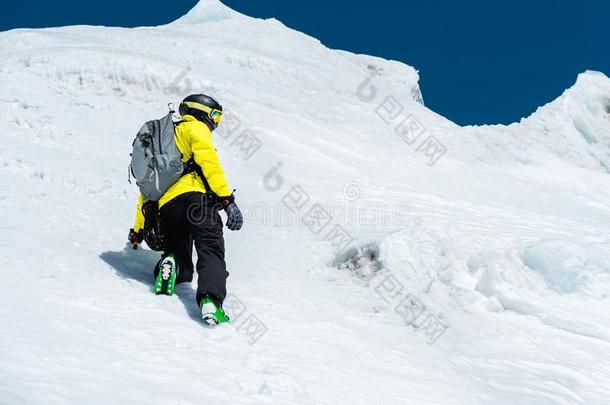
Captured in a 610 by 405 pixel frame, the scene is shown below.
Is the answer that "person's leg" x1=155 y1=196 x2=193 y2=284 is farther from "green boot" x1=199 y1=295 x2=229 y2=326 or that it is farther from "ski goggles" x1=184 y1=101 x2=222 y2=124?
"ski goggles" x1=184 y1=101 x2=222 y2=124

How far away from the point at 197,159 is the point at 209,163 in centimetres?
11

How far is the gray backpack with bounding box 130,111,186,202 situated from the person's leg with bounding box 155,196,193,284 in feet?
0.61

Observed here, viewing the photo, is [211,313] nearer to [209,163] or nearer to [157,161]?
[209,163]

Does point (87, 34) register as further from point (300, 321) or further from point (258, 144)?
point (300, 321)

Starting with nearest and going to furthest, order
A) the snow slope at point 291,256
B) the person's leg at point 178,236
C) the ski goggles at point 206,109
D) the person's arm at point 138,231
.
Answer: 1. the snow slope at point 291,256
2. the person's leg at point 178,236
3. the ski goggles at point 206,109
4. the person's arm at point 138,231

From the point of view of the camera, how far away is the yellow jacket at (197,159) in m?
4.83

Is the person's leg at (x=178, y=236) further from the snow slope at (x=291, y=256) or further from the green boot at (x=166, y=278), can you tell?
the snow slope at (x=291, y=256)

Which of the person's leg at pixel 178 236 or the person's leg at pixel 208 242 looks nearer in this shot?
the person's leg at pixel 208 242

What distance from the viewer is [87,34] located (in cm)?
1535

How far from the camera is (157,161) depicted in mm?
4984

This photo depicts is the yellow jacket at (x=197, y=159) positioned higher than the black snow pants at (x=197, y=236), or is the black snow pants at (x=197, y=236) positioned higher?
the yellow jacket at (x=197, y=159)

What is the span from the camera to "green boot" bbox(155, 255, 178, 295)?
4730 mm

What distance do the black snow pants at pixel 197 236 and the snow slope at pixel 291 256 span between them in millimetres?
305

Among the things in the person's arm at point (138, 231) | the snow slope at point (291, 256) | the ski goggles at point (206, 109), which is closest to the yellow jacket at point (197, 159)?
the ski goggles at point (206, 109)
